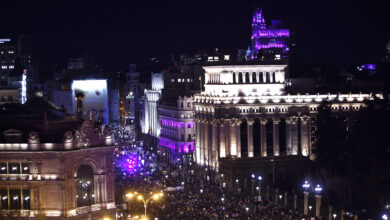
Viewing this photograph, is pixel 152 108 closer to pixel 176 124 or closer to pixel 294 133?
pixel 176 124

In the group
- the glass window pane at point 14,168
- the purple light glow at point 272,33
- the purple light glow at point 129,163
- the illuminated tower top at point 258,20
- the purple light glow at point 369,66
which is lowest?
the purple light glow at point 129,163

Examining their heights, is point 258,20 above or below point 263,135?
above

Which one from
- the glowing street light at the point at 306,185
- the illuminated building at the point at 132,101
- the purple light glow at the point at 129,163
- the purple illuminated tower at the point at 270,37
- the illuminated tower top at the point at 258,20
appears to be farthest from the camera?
the illuminated tower top at the point at 258,20

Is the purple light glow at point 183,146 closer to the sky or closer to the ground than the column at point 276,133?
closer to the ground

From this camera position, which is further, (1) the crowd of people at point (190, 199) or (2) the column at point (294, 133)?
(2) the column at point (294, 133)

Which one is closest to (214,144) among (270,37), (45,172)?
(45,172)

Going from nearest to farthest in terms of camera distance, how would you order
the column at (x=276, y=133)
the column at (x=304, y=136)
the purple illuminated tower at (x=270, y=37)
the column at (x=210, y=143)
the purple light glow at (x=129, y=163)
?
the purple light glow at (x=129, y=163)
the column at (x=276, y=133)
the column at (x=304, y=136)
the column at (x=210, y=143)
the purple illuminated tower at (x=270, y=37)

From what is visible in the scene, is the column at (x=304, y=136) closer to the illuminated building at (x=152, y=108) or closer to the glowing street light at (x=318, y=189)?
the glowing street light at (x=318, y=189)

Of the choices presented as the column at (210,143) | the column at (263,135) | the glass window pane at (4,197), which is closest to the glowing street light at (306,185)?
the column at (263,135)
